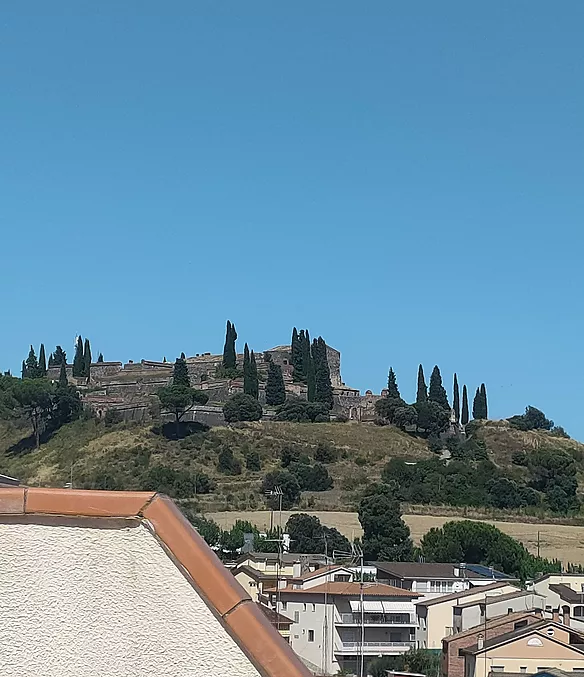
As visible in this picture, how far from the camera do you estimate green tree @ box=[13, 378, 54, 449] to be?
250ft

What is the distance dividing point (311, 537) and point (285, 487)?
12871mm

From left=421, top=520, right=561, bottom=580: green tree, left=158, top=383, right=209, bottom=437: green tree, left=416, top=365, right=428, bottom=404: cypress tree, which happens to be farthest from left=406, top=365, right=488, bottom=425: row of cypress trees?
left=421, top=520, right=561, bottom=580: green tree

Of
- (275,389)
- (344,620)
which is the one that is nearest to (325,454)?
(275,389)

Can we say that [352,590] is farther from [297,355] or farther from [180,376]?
[297,355]

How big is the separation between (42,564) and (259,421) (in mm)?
72486

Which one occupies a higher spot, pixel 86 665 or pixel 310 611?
pixel 86 665

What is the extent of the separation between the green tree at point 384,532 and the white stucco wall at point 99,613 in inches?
1756

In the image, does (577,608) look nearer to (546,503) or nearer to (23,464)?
(546,503)

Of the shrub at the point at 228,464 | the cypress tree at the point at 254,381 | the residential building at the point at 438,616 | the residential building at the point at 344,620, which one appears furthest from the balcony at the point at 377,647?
the cypress tree at the point at 254,381

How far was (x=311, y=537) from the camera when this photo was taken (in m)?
45.1

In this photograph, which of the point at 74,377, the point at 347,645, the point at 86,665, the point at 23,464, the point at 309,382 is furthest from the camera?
the point at 74,377

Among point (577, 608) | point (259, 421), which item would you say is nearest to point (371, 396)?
point (259, 421)

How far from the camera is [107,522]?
2.01 m

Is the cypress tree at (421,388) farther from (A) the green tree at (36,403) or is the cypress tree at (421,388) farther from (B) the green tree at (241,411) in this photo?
(A) the green tree at (36,403)
